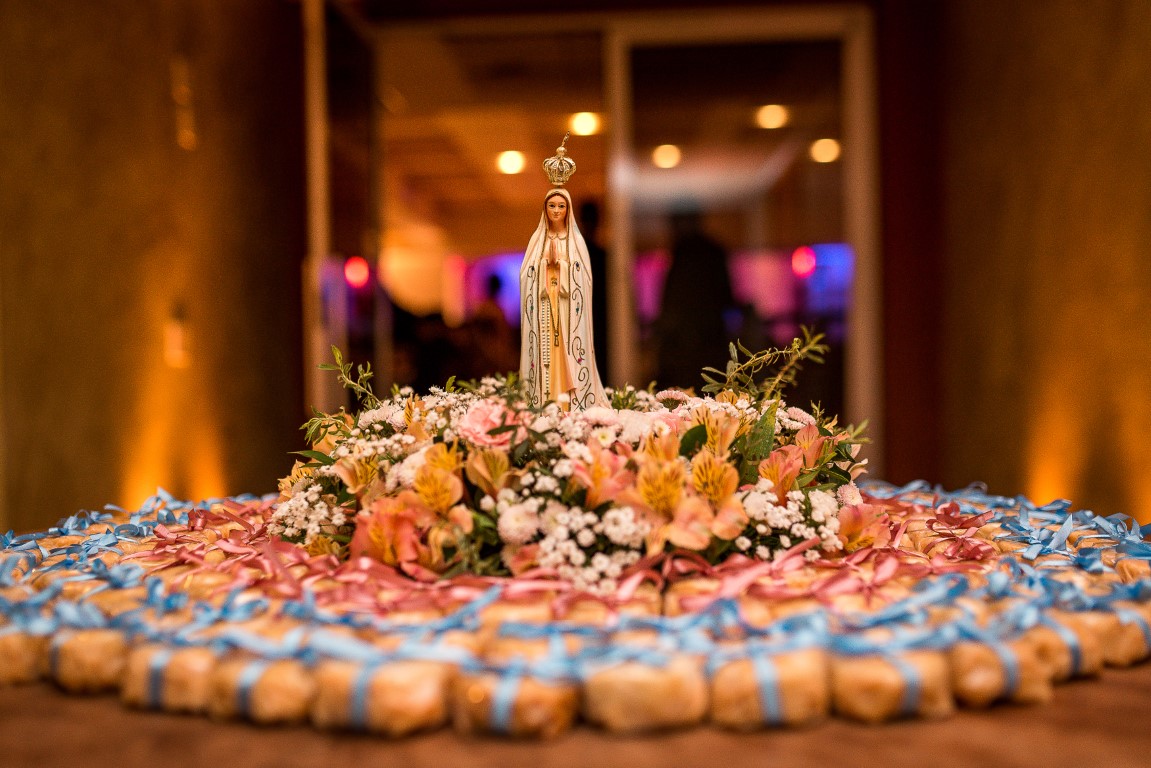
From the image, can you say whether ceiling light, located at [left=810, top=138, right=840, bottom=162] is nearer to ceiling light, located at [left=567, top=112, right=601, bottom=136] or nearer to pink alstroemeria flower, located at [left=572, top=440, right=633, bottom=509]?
ceiling light, located at [left=567, top=112, right=601, bottom=136]

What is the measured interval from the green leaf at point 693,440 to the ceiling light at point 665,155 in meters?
3.18

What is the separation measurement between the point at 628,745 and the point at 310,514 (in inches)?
25.2

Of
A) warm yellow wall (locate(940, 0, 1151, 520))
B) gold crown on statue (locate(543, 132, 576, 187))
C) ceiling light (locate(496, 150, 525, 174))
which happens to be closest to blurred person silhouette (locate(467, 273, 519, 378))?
ceiling light (locate(496, 150, 525, 174))

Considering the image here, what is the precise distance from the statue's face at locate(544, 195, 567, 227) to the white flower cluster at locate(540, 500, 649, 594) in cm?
54

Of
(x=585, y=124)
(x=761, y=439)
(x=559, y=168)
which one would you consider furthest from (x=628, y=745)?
(x=585, y=124)

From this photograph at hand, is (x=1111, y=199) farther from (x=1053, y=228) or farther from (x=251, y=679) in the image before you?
(x=251, y=679)

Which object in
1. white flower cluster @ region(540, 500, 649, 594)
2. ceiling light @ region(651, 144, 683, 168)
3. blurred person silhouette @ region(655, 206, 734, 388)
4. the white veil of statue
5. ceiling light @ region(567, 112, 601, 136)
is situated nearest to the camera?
white flower cluster @ region(540, 500, 649, 594)

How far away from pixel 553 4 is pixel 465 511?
3.55m

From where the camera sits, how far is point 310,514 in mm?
1195

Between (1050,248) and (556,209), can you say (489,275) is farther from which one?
(556,209)

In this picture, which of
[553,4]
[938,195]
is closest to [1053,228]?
[938,195]

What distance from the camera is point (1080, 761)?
2.20ft

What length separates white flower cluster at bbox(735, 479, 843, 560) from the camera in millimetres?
1083

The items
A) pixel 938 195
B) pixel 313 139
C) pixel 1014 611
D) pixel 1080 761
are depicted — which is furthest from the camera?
pixel 313 139
